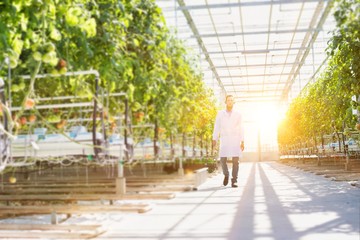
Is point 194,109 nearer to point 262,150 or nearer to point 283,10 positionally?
point 283,10

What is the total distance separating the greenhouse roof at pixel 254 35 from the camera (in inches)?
586

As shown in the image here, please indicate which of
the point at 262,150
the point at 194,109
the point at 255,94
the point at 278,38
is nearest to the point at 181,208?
the point at 194,109

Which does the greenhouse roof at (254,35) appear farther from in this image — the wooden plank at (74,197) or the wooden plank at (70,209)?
the wooden plank at (70,209)

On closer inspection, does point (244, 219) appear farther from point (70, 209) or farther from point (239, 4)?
point (239, 4)

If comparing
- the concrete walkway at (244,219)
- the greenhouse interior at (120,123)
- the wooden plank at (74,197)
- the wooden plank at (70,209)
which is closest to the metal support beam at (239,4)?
the greenhouse interior at (120,123)

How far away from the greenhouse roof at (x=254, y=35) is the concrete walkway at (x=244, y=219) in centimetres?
557

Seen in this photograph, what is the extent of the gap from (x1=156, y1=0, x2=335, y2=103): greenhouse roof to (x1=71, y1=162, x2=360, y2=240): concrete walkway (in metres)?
5.57

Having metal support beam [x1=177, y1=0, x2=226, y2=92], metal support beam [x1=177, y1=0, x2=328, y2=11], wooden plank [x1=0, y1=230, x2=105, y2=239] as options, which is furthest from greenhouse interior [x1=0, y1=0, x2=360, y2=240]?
metal support beam [x1=177, y1=0, x2=226, y2=92]

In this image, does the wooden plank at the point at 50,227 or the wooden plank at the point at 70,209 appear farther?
the wooden plank at the point at 70,209

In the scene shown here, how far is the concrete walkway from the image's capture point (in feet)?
10.8

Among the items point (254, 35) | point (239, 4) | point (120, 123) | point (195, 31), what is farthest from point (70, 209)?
point (254, 35)

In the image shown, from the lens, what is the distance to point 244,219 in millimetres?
3920

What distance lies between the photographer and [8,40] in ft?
10.2

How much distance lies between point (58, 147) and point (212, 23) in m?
13.4
